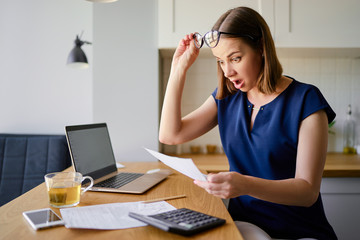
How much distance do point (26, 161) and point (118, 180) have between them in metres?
1.17

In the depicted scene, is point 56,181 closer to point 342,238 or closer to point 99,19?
point 99,19

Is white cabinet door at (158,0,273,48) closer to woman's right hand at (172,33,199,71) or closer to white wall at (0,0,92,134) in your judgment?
white wall at (0,0,92,134)

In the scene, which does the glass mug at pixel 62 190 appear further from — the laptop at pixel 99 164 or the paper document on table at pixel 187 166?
the paper document on table at pixel 187 166

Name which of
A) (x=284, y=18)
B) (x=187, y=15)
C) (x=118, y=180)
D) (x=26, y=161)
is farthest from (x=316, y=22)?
(x=26, y=161)

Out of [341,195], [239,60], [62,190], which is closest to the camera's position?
[62,190]

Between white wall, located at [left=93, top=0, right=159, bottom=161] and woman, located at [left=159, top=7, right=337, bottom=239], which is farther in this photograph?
white wall, located at [left=93, top=0, right=159, bottom=161]

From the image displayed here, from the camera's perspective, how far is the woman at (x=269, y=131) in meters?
1.02

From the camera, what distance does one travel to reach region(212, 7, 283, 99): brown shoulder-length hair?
44.3 inches

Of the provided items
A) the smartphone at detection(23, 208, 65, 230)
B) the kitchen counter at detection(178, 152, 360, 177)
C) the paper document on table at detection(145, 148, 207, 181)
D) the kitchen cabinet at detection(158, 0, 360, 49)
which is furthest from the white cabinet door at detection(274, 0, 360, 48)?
the smartphone at detection(23, 208, 65, 230)

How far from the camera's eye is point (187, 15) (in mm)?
2170

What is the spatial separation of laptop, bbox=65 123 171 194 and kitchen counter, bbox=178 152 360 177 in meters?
0.57

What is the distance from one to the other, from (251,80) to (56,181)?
0.76m

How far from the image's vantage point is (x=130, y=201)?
3.29 feet

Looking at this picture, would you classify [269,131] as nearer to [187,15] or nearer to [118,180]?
[118,180]
